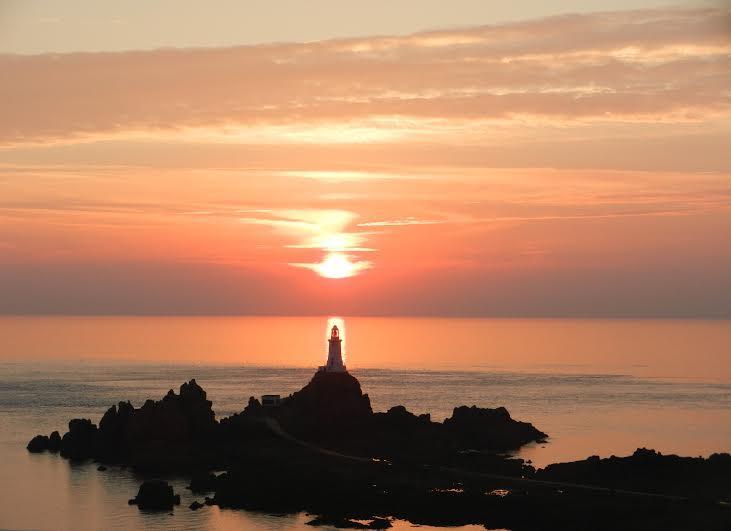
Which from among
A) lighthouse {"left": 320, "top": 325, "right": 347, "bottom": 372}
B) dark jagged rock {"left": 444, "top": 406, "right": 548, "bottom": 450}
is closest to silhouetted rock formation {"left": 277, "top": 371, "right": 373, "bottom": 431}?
lighthouse {"left": 320, "top": 325, "right": 347, "bottom": 372}

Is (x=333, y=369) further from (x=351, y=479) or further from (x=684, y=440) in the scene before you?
(x=684, y=440)

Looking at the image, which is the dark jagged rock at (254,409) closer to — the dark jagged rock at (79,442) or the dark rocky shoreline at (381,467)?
the dark rocky shoreline at (381,467)

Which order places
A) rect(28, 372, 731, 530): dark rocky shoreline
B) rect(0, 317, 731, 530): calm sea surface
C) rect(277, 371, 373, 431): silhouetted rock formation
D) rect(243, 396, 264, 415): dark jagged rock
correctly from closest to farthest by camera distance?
rect(28, 372, 731, 530): dark rocky shoreline < rect(0, 317, 731, 530): calm sea surface < rect(277, 371, 373, 431): silhouetted rock formation < rect(243, 396, 264, 415): dark jagged rock

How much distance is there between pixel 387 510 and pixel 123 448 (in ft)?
84.7

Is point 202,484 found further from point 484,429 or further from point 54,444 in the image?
point 484,429

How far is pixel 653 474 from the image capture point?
58.0 m

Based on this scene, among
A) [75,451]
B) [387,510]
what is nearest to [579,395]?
[75,451]

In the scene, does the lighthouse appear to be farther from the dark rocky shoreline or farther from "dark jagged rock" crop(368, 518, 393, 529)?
"dark jagged rock" crop(368, 518, 393, 529)

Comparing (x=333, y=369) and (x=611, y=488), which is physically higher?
(x=333, y=369)

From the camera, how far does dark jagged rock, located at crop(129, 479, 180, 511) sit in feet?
186

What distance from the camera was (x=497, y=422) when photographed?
80812mm

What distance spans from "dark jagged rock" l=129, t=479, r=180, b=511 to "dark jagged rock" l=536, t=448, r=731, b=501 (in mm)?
19882

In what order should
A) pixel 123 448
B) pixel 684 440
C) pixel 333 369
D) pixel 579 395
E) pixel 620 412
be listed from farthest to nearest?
pixel 579 395 → pixel 620 412 → pixel 684 440 → pixel 333 369 → pixel 123 448

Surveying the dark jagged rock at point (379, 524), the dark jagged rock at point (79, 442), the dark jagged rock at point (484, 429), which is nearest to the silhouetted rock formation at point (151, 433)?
the dark jagged rock at point (79, 442)
